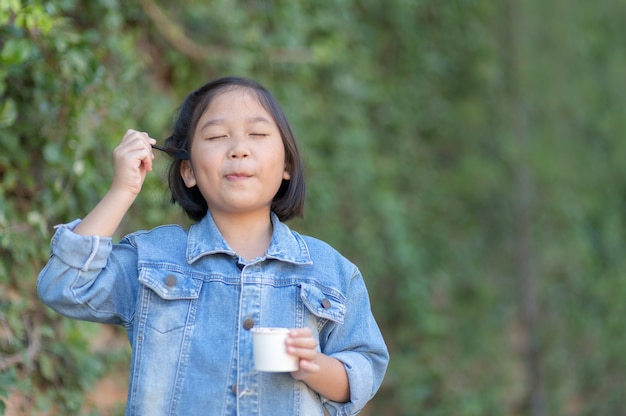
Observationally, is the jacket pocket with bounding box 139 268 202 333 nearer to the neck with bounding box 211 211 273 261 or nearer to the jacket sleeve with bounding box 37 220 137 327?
the jacket sleeve with bounding box 37 220 137 327

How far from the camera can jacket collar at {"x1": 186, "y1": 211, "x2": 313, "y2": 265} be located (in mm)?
1938

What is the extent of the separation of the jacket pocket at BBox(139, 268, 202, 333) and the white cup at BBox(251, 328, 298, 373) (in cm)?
23

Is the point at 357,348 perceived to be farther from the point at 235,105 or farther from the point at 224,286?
the point at 235,105

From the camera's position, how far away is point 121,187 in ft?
6.22

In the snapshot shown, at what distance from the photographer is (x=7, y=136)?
8.86ft

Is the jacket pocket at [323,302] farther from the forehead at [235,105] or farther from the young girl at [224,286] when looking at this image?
the forehead at [235,105]

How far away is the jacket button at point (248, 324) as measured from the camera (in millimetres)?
1859

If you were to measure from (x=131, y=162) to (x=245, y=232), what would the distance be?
1.05 ft

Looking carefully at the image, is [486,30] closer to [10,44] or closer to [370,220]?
[370,220]

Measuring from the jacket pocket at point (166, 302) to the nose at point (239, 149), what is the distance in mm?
312

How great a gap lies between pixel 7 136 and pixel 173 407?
1276 mm

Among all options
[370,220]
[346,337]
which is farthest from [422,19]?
[346,337]

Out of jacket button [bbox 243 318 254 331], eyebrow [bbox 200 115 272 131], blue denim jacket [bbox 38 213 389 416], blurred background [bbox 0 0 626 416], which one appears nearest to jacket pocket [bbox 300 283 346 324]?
blue denim jacket [bbox 38 213 389 416]

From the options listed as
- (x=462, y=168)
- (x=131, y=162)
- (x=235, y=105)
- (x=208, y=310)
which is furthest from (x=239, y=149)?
(x=462, y=168)
